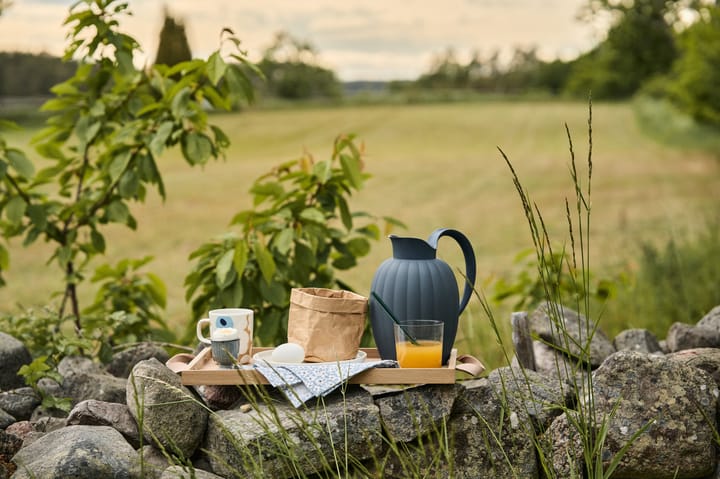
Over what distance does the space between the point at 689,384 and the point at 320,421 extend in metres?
1.19

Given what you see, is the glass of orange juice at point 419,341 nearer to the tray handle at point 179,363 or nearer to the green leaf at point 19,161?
the tray handle at point 179,363

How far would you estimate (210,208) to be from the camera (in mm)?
15000

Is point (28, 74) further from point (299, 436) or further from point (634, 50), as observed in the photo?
point (634, 50)

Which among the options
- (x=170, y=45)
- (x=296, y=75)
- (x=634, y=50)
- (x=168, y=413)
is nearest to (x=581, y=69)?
(x=634, y=50)

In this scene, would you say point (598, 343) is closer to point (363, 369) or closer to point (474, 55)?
point (363, 369)

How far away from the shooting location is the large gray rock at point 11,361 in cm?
327

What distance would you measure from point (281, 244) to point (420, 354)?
4.14ft

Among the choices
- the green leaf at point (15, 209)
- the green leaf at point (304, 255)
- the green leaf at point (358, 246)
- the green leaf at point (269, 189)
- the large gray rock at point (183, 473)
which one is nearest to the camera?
the large gray rock at point (183, 473)

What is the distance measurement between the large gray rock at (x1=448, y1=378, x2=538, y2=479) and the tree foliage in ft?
3.95

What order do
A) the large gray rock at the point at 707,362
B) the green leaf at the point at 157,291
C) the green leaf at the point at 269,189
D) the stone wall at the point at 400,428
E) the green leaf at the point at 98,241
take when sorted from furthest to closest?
the green leaf at the point at 157,291 → the green leaf at the point at 98,241 → the green leaf at the point at 269,189 → the large gray rock at the point at 707,362 → the stone wall at the point at 400,428

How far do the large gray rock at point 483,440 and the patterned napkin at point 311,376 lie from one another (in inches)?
11.8

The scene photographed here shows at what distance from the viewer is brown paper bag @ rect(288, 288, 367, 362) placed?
2613 millimetres

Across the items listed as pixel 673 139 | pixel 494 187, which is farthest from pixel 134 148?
pixel 673 139

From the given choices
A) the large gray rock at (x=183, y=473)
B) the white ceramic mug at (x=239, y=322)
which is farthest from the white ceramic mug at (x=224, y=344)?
the large gray rock at (x=183, y=473)
